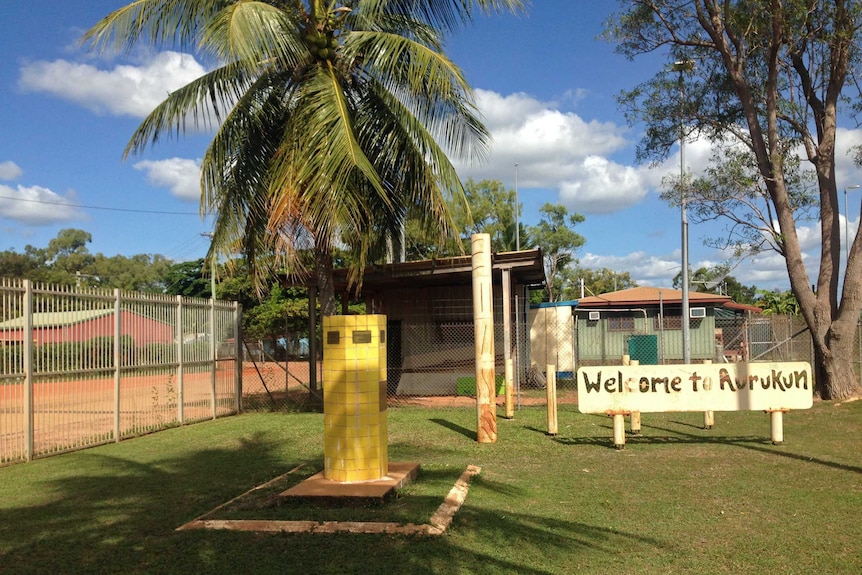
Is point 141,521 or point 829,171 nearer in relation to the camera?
point 141,521

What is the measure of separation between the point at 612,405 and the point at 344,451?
166 inches

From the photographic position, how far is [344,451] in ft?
22.9

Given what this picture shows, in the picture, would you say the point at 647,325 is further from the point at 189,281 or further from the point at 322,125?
the point at 189,281

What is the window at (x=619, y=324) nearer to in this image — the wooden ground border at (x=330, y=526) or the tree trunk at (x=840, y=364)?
the tree trunk at (x=840, y=364)

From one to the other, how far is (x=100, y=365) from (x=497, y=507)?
737 centimetres

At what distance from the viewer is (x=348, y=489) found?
21.5 feet

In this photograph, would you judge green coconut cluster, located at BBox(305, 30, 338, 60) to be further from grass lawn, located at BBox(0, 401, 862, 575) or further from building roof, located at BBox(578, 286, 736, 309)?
building roof, located at BBox(578, 286, 736, 309)

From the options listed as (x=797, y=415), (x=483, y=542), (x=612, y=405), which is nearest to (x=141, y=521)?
(x=483, y=542)

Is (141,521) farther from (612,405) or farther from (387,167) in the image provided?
(387,167)

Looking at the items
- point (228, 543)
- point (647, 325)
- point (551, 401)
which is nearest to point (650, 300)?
point (647, 325)

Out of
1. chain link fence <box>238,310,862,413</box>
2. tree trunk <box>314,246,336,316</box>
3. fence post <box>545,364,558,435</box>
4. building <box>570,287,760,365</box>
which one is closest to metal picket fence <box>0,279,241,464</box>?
tree trunk <box>314,246,336,316</box>

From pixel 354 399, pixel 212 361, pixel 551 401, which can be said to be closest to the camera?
pixel 354 399

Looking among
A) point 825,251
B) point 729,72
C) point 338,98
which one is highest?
point 729,72

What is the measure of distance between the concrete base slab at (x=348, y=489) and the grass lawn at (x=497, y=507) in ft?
0.41
